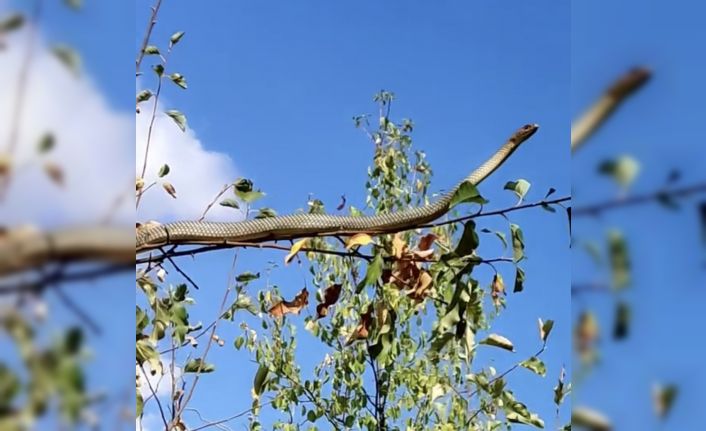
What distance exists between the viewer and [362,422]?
267 cm

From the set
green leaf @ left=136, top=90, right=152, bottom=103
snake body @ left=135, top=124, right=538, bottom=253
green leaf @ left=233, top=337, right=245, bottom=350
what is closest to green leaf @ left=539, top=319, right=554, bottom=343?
snake body @ left=135, top=124, right=538, bottom=253

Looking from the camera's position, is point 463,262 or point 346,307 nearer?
point 463,262

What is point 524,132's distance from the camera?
4.26 feet

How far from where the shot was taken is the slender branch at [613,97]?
399 mm

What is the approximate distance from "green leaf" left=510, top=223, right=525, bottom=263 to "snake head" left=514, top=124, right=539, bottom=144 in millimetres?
293

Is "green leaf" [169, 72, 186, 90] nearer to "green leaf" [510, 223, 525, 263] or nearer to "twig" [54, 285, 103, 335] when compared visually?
"green leaf" [510, 223, 525, 263]

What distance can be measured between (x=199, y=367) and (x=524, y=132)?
614 millimetres

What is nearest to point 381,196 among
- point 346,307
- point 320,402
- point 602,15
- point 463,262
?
point 346,307

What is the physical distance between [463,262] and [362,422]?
5.69 feet

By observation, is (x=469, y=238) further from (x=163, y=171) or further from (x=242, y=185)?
(x=163, y=171)

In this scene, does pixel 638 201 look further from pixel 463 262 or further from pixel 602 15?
pixel 463 262

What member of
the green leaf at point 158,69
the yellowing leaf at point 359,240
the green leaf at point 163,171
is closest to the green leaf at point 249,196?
the yellowing leaf at point 359,240

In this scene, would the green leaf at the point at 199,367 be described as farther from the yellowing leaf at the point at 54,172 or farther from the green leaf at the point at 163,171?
the yellowing leaf at the point at 54,172

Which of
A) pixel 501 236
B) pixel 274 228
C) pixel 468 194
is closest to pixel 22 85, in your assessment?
pixel 468 194
